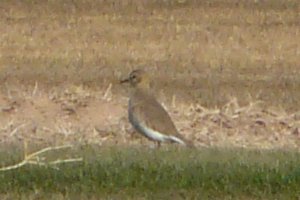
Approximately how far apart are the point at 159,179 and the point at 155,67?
39.9ft

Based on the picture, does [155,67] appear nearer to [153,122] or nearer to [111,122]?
[111,122]

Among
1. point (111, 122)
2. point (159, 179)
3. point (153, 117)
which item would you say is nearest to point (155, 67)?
point (111, 122)

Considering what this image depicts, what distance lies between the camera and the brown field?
14328mm

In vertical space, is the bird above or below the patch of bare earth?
above

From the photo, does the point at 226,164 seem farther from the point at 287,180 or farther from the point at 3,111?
the point at 3,111

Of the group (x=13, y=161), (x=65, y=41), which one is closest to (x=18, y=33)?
(x=65, y=41)

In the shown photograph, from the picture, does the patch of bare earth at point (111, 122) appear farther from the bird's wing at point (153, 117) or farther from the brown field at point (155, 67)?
the bird's wing at point (153, 117)

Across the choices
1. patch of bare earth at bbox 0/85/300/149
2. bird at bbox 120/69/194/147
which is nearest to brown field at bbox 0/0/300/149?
patch of bare earth at bbox 0/85/300/149

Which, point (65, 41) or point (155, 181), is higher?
point (155, 181)

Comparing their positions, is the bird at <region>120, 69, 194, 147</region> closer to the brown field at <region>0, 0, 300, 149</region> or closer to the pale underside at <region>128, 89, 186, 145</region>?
the pale underside at <region>128, 89, 186, 145</region>

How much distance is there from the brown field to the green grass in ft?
13.3

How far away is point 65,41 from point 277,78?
4.42 meters

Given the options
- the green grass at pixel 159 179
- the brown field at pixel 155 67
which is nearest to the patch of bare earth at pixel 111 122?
the brown field at pixel 155 67

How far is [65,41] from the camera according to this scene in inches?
863
